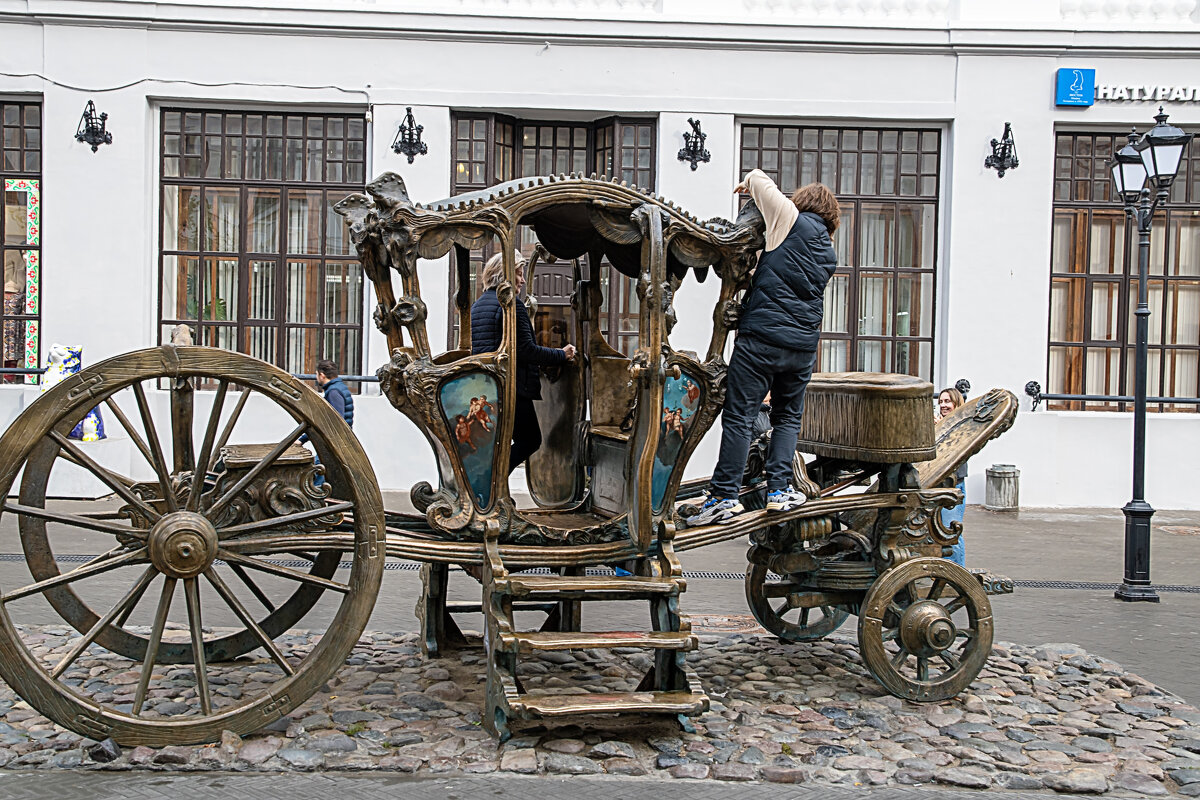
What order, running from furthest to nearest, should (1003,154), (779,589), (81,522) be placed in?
1. (1003,154)
2. (779,589)
3. (81,522)

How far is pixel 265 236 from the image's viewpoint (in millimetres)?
13711

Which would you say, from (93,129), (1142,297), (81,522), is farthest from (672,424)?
(93,129)

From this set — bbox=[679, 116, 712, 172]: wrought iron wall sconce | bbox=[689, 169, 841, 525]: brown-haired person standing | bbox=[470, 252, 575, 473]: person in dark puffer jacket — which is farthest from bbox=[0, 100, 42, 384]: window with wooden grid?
bbox=[689, 169, 841, 525]: brown-haired person standing

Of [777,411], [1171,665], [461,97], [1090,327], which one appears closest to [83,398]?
[777,411]

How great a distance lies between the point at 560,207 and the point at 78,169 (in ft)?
31.0

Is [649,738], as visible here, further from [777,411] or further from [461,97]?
[461,97]

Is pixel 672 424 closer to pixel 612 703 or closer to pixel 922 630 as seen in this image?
pixel 612 703

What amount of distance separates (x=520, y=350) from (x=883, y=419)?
6.06ft

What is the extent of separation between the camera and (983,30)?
13.5 m

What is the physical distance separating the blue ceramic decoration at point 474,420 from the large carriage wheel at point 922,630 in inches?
77.3

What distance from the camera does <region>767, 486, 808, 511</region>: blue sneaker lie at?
5.82 metres

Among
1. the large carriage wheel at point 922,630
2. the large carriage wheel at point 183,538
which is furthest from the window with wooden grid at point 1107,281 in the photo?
the large carriage wheel at point 183,538

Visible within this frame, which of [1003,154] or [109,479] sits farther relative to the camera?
[1003,154]

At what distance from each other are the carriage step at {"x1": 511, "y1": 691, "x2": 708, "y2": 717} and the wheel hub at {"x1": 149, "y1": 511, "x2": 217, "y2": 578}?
140 centimetres
